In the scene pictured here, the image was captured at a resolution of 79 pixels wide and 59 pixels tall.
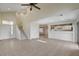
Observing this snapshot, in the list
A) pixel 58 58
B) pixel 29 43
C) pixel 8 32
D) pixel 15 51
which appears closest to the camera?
pixel 58 58

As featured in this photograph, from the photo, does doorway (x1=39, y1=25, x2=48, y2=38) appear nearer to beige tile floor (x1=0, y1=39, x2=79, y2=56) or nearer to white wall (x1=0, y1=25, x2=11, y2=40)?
beige tile floor (x1=0, y1=39, x2=79, y2=56)

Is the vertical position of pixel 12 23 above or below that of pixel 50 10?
below

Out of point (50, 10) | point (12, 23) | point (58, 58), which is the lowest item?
point (58, 58)

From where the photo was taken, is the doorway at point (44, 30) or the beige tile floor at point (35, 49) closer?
the beige tile floor at point (35, 49)

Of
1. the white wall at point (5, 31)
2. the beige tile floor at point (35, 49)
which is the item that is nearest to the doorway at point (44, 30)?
the beige tile floor at point (35, 49)

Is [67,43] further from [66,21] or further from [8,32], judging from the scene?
[8,32]

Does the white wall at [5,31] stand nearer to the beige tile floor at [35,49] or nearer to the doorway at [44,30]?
the beige tile floor at [35,49]

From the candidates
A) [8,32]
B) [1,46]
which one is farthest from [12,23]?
[1,46]

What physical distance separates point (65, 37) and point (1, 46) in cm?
152

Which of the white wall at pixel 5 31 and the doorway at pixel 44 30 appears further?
the doorway at pixel 44 30

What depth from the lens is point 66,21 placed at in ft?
10.0

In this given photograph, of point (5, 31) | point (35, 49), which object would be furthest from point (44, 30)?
point (5, 31)

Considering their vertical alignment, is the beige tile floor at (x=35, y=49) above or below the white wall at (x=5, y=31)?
below

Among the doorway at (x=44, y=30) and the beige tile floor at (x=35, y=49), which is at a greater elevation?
the doorway at (x=44, y=30)
